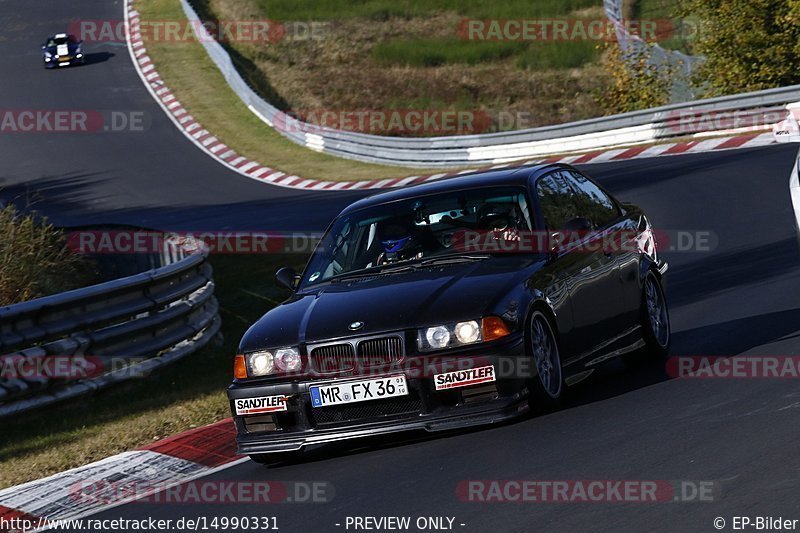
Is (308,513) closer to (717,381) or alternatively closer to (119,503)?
(119,503)

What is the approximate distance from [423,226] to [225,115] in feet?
98.4

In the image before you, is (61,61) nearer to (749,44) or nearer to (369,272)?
(749,44)

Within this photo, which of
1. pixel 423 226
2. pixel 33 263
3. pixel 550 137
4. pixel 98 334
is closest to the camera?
pixel 423 226

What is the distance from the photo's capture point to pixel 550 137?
94.3ft

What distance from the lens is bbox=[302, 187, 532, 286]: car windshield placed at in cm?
852

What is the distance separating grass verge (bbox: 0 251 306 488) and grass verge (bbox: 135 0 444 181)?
17944 millimetres

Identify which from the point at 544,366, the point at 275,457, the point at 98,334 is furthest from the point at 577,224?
the point at 98,334

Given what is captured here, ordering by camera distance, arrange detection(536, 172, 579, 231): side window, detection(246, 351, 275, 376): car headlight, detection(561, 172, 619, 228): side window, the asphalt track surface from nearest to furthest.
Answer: the asphalt track surface → detection(246, 351, 275, 376): car headlight → detection(536, 172, 579, 231): side window → detection(561, 172, 619, 228): side window

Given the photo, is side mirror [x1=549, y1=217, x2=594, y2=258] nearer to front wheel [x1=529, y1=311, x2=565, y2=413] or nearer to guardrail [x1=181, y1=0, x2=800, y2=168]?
front wheel [x1=529, y1=311, x2=565, y2=413]

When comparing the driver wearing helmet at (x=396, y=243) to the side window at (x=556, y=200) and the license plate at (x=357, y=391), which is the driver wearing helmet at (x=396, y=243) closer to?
the side window at (x=556, y=200)

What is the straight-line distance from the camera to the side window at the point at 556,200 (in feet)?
28.6

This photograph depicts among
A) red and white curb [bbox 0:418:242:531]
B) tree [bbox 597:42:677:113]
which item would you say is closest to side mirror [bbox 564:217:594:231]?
red and white curb [bbox 0:418:242:531]

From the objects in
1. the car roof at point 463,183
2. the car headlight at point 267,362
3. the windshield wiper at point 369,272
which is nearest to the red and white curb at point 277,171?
the car roof at point 463,183

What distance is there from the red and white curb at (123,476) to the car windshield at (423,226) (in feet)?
4.23
